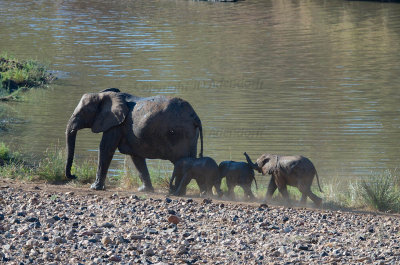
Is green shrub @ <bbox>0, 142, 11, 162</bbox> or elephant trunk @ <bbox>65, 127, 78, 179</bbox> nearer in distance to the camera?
elephant trunk @ <bbox>65, 127, 78, 179</bbox>

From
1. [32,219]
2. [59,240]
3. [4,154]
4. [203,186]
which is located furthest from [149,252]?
[4,154]

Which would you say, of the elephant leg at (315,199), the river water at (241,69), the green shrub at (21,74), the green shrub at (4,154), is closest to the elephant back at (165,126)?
the elephant leg at (315,199)

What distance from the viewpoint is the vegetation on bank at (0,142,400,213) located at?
37.4 feet

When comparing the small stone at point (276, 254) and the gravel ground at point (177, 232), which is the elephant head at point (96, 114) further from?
the small stone at point (276, 254)

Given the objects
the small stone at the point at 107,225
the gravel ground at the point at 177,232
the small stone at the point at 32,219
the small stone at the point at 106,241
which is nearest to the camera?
the gravel ground at the point at 177,232

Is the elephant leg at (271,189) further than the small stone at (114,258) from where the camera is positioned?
Yes

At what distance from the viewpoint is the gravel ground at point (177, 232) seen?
8312mm

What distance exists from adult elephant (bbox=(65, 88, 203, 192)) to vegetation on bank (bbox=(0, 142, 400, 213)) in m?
0.48

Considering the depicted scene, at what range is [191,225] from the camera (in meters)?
9.65

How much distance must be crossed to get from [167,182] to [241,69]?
1524cm

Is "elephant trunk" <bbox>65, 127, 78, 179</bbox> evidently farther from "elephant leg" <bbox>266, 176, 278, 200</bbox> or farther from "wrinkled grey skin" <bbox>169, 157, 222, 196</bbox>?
"elephant leg" <bbox>266, 176, 278, 200</bbox>

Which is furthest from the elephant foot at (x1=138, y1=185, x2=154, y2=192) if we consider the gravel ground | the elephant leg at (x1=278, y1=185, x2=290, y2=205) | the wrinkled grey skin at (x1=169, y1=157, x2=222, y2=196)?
the elephant leg at (x1=278, y1=185, x2=290, y2=205)

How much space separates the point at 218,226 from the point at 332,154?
6946 millimetres

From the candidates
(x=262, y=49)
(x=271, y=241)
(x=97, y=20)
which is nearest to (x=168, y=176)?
(x=271, y=241)
